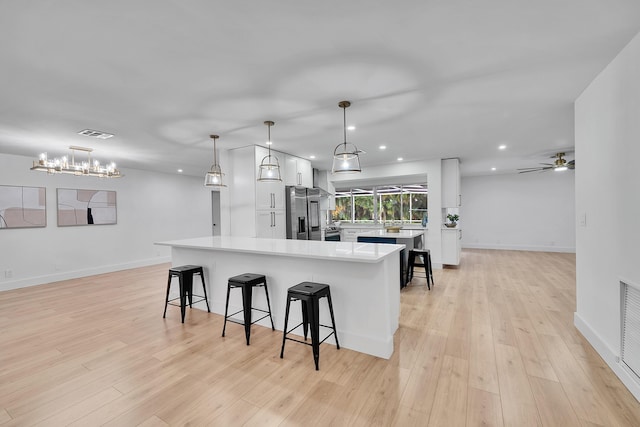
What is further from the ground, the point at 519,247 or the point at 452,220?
the point at 452,220

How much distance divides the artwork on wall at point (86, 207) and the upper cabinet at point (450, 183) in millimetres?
7643

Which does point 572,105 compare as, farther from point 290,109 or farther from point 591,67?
point 290,109

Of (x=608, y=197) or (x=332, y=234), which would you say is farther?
(x=332, y=234)

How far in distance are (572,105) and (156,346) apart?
5210 millimetres

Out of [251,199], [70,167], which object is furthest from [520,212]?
[70,167]

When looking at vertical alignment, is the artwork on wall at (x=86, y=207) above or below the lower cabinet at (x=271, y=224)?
above

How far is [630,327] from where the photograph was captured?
6.64 ft

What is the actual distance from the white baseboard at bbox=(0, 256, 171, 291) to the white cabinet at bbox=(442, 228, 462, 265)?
23.3 ft

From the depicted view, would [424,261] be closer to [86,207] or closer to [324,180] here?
[324,180]

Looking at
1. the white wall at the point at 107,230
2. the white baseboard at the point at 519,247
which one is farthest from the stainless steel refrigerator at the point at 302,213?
the white baseboard at the point at 519,247

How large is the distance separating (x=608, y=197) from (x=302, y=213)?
434cm

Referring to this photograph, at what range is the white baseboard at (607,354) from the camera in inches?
76.5

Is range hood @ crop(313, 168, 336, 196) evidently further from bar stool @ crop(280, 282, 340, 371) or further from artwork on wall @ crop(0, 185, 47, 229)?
artwork on wall @ crop(0, 185, 47, 229)

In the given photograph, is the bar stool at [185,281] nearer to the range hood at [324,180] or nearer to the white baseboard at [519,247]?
the range hood at [324,180]
